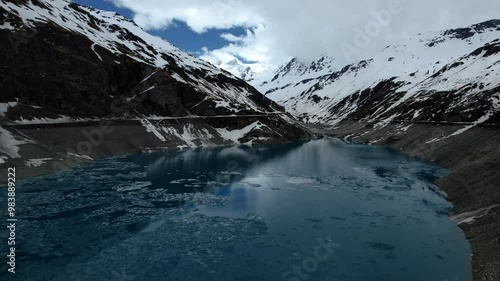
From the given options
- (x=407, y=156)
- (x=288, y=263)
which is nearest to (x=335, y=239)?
(x=288, y=263)

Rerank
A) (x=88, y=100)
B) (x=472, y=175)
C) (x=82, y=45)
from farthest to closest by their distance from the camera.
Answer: (x=82, y=45), (x=88, y=100), (x=472, y=175)

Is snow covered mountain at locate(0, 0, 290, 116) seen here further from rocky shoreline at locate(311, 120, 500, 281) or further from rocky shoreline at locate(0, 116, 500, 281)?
rocky shoreline at locate(311, 120, 500, 281)

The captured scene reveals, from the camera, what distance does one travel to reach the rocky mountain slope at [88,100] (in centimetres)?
10311

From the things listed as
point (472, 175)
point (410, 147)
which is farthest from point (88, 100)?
point (472, 175)

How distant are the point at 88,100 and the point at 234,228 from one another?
107 metres

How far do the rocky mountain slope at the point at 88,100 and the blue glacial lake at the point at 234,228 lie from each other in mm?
27658

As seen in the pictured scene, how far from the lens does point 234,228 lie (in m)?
47.1

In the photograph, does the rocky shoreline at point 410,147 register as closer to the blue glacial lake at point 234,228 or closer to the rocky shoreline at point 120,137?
the rocky shoreline at point 120,137

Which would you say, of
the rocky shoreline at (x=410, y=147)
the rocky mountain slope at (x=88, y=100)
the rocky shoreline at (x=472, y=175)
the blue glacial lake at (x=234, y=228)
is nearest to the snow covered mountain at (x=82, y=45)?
the rocky mountain slope at (x=88, y=100)

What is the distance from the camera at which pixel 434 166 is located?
304 feet

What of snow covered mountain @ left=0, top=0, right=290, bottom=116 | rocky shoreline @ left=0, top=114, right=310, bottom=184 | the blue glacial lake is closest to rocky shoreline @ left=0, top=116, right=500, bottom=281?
rocky shoreline @ left=0, top=114, right=310, bottom=184

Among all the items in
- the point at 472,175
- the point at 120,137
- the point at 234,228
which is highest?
the point at 120,137

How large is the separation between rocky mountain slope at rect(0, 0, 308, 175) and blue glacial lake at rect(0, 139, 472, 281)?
27.7 m

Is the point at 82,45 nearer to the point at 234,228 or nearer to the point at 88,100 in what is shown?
the point at 88,100
